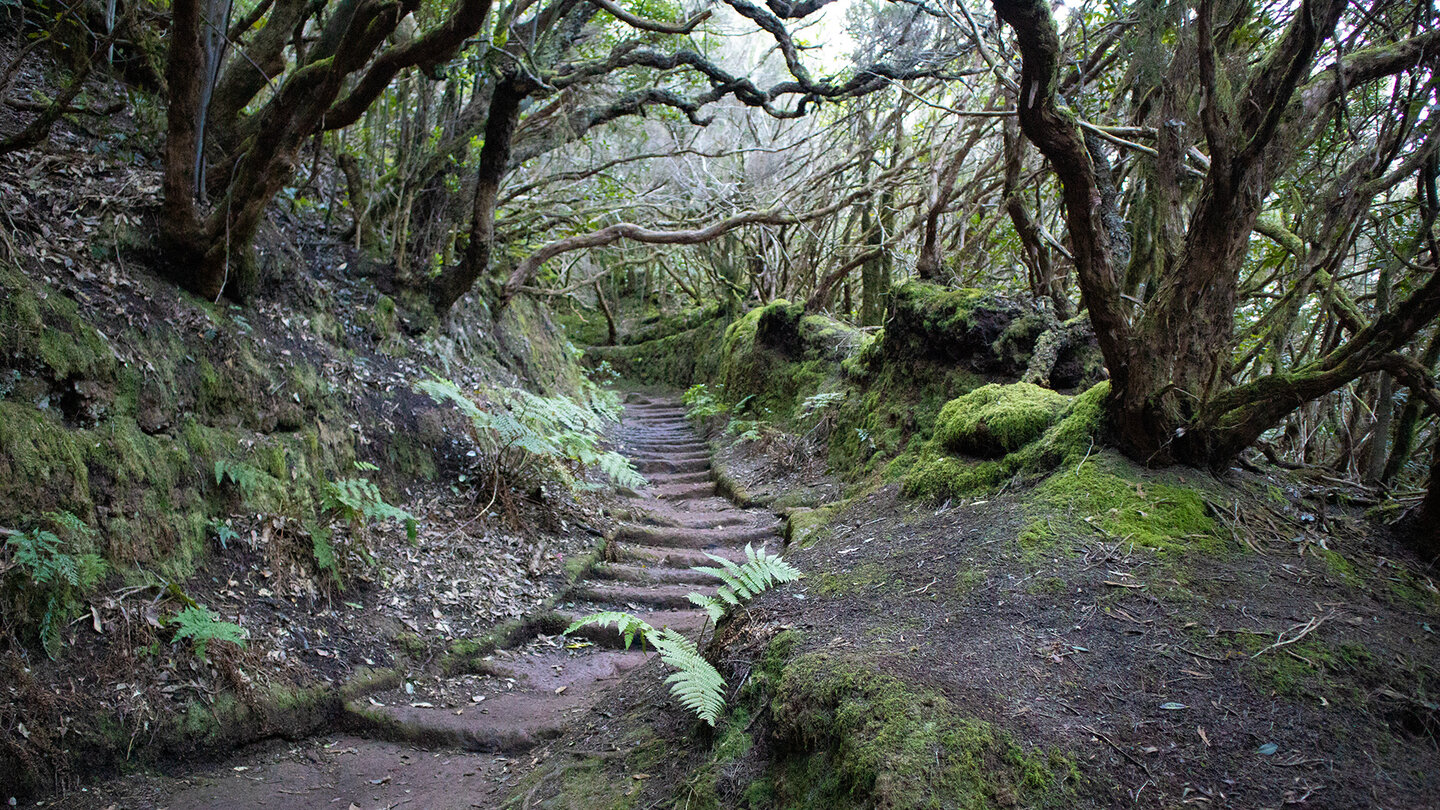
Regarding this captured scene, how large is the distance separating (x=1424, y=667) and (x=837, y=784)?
191 centimetres

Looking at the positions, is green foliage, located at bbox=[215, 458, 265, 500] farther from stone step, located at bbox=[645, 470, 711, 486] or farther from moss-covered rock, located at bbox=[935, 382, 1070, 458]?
stone step, located at bbox=[645, 470, 711, 486]

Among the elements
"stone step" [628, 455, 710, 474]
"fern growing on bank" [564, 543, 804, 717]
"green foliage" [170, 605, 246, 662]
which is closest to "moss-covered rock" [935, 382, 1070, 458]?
"fern growing on bank" [564, 543, 804, 717]

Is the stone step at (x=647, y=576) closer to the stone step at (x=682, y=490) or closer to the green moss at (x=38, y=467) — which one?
the stone step at (x=682, y=490)

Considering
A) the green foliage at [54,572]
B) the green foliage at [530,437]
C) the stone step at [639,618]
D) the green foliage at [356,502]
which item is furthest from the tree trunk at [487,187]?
the green foliage at [54,572]

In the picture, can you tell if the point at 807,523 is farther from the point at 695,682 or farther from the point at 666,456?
the point at 666,456

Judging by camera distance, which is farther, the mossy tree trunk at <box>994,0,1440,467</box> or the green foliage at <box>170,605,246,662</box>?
the green foliage at <box>170,605,246,662</box>

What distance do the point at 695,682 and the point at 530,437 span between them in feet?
10.7

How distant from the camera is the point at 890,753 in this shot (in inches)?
85.9

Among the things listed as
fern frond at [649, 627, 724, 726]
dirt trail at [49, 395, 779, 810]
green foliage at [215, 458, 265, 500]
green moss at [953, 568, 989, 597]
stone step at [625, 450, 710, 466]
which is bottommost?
dirt trail at [49, 395, 779, 810]

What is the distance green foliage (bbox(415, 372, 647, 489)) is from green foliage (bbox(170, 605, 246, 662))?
7.12 ft

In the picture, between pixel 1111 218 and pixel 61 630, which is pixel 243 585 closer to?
pixel 61 630

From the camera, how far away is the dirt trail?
10.1 feet

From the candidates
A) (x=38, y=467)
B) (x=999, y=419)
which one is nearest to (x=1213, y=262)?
(x=999, y=419)

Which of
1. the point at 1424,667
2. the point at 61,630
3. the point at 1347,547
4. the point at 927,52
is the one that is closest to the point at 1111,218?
the point at 1347,547
